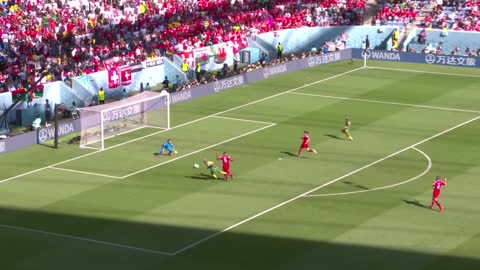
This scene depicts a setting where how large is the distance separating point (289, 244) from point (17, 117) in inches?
1082

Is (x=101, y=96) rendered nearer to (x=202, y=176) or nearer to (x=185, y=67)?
(x=185, y=67)

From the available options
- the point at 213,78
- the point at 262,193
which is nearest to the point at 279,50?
the point at 213,78

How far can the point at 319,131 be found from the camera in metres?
62.1

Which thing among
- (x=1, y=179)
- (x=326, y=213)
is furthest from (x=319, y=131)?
(x=1, y=179)

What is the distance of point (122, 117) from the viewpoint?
61.4 metres

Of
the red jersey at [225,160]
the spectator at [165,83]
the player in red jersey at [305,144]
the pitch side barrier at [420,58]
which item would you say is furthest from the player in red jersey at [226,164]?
the pitch side barrier at [420,58]

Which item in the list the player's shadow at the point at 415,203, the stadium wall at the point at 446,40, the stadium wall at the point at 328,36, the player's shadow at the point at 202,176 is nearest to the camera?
the player's shadow at the point at 415,203

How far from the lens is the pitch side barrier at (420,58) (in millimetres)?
84500

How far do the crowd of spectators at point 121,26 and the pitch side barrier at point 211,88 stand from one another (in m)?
6.93

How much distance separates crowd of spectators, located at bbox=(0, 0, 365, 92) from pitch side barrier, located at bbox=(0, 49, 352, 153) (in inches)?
273

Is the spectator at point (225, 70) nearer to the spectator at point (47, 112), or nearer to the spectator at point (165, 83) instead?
the spectator at point (165, 83)

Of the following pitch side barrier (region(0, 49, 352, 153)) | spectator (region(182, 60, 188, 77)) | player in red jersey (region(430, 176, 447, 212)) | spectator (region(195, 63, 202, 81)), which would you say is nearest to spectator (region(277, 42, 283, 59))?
pitch side barrier (region(0, 49, 352, 153))

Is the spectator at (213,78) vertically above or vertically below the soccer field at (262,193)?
above

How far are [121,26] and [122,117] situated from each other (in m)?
24.1
